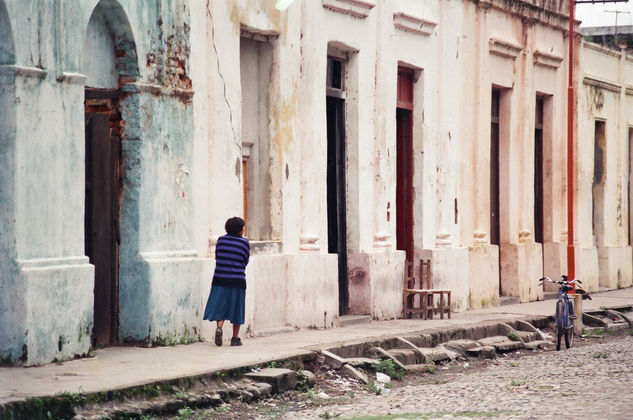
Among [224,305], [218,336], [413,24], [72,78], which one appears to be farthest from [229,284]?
[413,24]

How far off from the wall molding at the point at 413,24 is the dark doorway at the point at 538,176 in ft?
19.0

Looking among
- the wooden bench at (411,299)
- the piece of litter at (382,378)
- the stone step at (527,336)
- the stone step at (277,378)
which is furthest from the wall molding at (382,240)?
the stone step at (277,378)

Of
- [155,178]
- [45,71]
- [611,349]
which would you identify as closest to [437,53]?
[611,349]

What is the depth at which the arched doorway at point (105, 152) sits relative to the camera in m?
13.5

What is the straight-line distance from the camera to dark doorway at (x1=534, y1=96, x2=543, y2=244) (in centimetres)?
2559

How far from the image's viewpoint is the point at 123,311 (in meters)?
13.6

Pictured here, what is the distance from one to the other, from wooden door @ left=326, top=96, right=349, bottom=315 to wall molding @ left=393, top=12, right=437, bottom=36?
1.82 meters

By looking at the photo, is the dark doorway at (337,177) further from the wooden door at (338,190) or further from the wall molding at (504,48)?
the wall molding at (504,48)

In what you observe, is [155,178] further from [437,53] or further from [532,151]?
[532,151]

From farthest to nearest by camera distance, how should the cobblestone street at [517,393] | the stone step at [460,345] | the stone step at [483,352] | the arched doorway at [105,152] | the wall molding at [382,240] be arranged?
1. the wall molding at [382,240]
2. the stone step at [483,352]
3. the stone step at [460,345]
4. the arched doorway at [105,152]
5. the cobblestone street at [517,393]

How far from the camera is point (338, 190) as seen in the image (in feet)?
60.0

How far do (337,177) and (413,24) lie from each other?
3065 mm

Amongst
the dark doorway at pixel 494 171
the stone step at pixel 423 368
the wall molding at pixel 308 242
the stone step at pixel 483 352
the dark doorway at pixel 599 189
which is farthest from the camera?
the dark doorway at pixel 599 189

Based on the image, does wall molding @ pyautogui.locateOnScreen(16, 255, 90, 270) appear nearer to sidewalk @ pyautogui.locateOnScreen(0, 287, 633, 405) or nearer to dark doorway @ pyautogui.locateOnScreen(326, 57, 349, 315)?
sidewalk @ pyautogui.locateOnScreen(0, 287, 633, 405)
